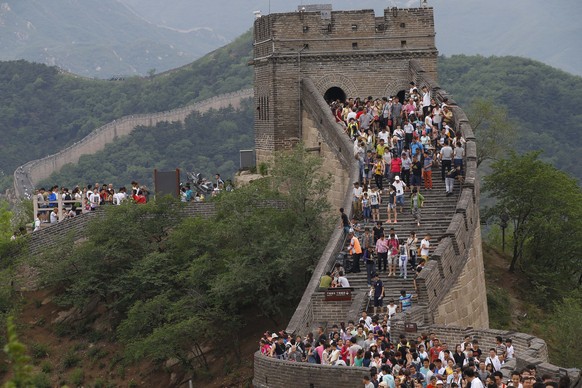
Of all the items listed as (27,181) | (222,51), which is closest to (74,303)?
(27,181)

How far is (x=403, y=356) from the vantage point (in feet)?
96.7

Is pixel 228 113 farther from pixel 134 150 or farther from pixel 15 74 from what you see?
pixel 15 74

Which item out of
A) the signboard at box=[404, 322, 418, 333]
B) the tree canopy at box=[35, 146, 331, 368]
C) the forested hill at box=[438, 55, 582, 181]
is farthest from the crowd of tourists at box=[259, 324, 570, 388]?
the forested hill at box=[438, 55, 582, 181]

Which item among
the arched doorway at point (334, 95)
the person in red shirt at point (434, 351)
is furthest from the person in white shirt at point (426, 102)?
the person in red shirt at point (434, 351)

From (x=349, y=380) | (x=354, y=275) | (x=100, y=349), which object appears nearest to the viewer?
(x=349, y=380)

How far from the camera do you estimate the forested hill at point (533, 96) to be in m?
132

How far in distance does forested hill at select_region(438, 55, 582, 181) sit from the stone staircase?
8329 cm

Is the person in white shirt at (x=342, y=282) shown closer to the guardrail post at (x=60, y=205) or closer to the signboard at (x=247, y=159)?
the guardrail post at (x=60, y=205)

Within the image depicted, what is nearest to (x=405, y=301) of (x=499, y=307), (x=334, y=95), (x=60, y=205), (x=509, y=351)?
(x=509, y=351)

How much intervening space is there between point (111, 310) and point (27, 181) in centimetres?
7342

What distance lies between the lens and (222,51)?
176000 mm

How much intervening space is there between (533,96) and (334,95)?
89.8 metres

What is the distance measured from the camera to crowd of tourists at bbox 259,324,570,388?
26703 millimetres

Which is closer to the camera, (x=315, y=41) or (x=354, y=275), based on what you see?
(x=354, y=275)
